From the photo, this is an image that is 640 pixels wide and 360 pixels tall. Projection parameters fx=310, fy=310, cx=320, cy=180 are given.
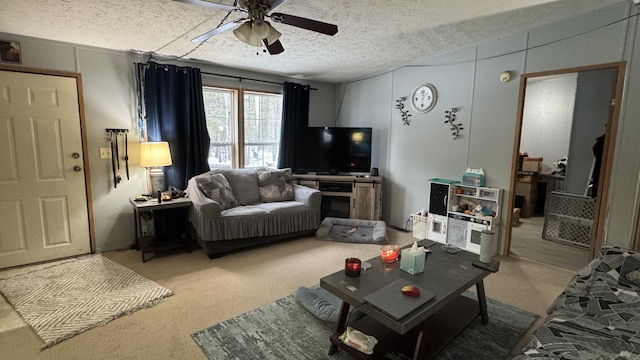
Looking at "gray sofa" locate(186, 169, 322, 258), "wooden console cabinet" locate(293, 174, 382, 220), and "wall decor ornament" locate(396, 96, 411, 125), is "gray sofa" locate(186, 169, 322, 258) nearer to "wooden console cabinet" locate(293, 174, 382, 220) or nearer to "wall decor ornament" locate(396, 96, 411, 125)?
"wooden console cabinet" locate(293, 174, 382, 220)

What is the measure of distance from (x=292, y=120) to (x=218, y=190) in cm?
183

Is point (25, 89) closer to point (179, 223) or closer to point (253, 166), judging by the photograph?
point (179, 223)

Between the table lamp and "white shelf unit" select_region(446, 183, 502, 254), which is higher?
the table lamp

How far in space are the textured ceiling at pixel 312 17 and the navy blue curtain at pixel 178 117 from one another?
0.82 ft

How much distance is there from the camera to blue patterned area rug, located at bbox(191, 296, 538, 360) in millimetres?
1909

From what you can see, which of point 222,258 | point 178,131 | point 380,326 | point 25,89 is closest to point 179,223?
point 222,258

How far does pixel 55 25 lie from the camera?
268 centimetres

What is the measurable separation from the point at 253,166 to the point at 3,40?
9.58 ft

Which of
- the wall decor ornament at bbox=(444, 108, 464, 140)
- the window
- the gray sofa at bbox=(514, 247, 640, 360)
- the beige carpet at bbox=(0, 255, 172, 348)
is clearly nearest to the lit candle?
the gray sofa at bbox=(514, 247, 640, 360)

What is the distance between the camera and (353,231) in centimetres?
424

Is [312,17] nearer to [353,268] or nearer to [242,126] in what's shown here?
[353,268]

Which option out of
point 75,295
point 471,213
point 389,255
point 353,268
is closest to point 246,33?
point 353,268

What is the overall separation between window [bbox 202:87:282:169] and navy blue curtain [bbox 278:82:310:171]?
15 cm

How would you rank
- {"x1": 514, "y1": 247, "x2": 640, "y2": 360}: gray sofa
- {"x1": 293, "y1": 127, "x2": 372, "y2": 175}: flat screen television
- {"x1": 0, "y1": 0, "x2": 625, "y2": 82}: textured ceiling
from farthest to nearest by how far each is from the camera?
{"x1": 293, "y1": 127, "x2": 372, "y2": 175}: flat screen television < {"x1": 0, "y1": 0, "x2": 625, "y2": 82}: textured ceiling < {"x1": 514, "y1": 247, "x2": 640, "y2": 360}: gray sofa
